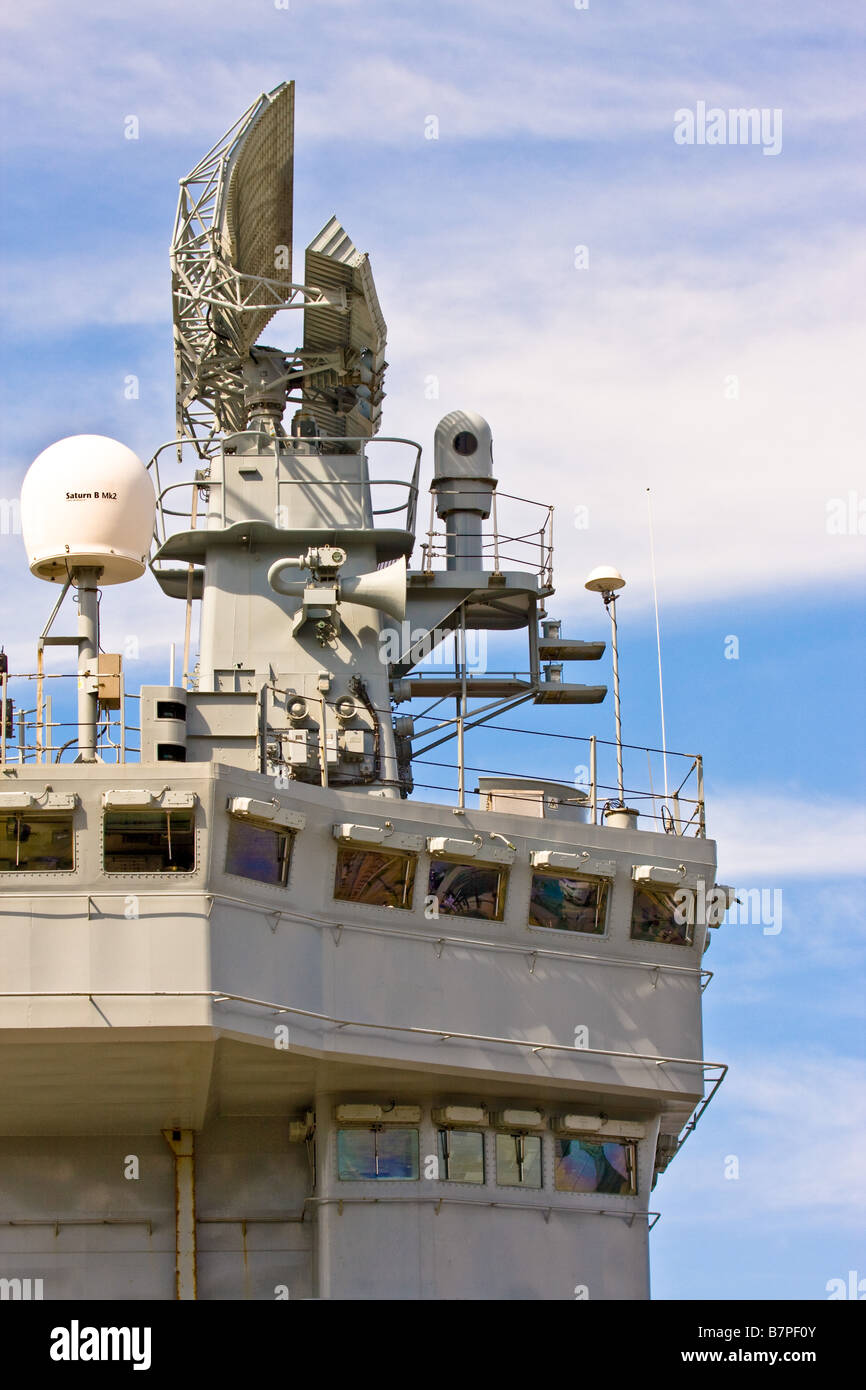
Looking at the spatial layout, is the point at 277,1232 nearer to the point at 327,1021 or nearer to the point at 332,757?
the point at 327,1021

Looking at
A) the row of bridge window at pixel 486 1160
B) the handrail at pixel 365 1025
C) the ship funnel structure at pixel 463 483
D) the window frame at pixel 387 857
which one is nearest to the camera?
the handrail at pixel 365 1025

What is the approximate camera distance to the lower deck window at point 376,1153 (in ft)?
104

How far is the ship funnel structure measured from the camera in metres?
38.3

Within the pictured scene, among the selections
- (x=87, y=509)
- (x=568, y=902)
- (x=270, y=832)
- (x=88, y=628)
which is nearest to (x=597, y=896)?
(x=568, y=902)

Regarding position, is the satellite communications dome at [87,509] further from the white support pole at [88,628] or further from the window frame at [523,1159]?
the window frame at [523,1159]

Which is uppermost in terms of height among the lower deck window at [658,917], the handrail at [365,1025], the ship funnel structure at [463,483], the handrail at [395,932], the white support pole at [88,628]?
the ship funnel structure at [463,483]

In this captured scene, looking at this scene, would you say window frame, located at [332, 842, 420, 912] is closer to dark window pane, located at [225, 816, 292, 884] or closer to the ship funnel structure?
dark window pane, located at [225, 816, 292, 884]

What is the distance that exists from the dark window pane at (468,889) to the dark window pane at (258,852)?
2381 millimetres

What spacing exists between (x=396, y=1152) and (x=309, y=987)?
3.13 m

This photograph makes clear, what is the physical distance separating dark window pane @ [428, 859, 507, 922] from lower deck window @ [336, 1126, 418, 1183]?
10.3 ft

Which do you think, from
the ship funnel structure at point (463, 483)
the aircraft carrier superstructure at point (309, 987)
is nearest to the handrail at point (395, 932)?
the aircraft carrier superstructure at point (309, 987)

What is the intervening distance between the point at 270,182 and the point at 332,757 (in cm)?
1073

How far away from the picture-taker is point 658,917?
3375 centimetres

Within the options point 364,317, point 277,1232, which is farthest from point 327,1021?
point 364,317
